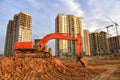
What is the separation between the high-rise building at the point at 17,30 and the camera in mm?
93938

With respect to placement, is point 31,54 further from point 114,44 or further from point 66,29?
point 114,44

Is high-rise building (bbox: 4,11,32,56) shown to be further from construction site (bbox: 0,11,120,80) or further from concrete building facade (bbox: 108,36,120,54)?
concrete building facade (bbox: 108,36,120,54)

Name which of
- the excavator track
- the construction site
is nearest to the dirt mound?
the construction site

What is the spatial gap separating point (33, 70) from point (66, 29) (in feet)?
273

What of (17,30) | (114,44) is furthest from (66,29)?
(114,44)

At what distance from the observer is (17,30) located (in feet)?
314

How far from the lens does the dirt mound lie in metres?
14.9

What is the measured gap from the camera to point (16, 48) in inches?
846

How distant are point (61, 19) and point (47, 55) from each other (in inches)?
3120

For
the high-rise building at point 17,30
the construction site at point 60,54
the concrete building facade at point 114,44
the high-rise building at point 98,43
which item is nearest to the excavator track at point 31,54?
the construction site at point 60,54

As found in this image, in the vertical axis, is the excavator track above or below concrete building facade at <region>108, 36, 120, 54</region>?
below

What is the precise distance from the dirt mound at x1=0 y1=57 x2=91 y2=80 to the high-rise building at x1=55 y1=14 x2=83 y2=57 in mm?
75319

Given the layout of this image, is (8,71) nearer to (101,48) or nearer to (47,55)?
(47,55)

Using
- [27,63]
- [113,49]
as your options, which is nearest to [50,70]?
[27,63]
